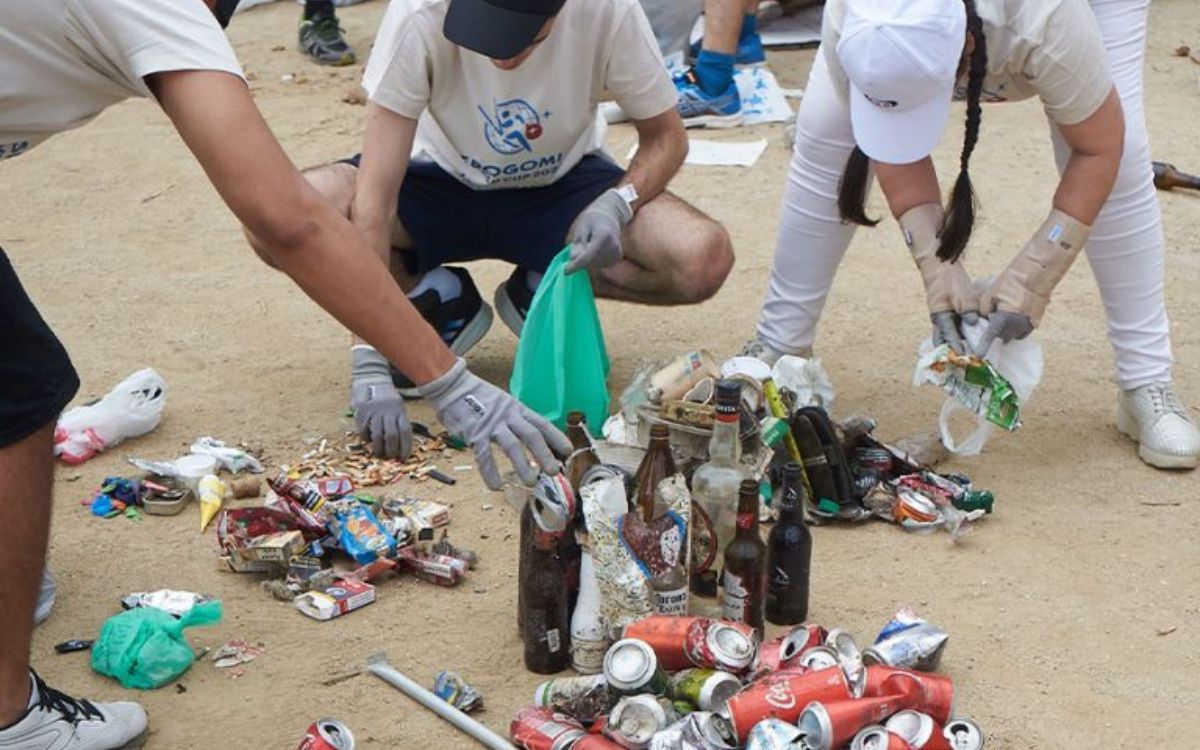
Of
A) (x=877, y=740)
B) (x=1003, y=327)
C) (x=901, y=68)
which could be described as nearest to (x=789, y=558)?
(x=877, y=740)

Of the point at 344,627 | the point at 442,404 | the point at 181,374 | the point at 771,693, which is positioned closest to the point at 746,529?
the point at 771,693

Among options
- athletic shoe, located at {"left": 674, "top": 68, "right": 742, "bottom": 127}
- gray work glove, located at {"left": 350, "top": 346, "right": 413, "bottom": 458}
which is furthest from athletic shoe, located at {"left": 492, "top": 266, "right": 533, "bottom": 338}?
athletic shoe, located at {"left": 674, "top": 68, "right": 742, "bottom": 127}

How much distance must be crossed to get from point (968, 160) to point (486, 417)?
1.85 m

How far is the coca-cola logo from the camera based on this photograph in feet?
9.61

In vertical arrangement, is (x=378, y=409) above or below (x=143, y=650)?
below

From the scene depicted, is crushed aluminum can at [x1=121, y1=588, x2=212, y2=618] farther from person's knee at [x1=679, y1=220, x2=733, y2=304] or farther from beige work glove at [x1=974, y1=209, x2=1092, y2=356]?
beige work glove at [x1=974, y1=209, x2=1092, y2=356]

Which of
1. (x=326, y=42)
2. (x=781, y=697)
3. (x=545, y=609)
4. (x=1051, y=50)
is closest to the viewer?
(x=781, y=697)

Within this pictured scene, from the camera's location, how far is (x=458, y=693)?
129 inches

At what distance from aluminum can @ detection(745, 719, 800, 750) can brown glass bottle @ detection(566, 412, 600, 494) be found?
2.81ft

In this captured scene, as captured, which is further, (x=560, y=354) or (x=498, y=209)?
(x=498, y=209)

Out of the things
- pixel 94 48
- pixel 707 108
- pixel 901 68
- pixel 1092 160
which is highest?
pixel 94 48

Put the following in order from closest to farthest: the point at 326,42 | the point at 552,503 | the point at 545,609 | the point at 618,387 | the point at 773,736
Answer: the point at 773,736
the point at 552,503
the point at 545,609
the point at 618,387
the point at 326,42

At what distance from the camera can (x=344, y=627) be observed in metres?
3.61

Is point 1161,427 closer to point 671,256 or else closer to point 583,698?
point 671,256
